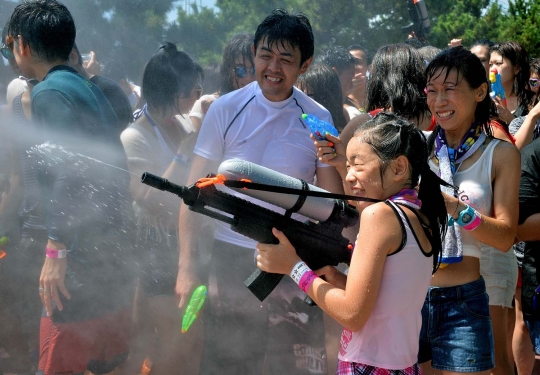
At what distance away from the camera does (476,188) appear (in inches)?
103

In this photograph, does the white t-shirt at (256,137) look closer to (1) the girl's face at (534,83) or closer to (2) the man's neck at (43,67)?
(2) the man's neck at (43,67)

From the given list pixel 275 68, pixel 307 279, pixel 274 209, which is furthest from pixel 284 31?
pixel 307 279

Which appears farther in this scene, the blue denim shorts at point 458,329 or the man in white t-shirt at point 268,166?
the man in white t-shirt at point 268,166

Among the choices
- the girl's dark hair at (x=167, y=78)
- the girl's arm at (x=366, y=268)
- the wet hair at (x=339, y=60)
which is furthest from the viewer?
the wet hair at (x=339, y=60)

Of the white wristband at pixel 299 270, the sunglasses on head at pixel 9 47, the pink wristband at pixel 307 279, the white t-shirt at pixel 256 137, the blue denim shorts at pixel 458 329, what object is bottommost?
the blue denim shorts at pixel 458 329

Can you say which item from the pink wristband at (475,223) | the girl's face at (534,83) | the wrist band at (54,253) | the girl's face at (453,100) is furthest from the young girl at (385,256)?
the girl's face at (534,83)

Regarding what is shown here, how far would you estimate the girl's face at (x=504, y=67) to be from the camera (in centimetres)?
470

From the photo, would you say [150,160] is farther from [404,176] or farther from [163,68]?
[404,176]

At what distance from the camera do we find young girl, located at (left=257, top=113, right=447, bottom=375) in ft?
6.74

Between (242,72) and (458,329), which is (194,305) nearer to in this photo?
(458,329)

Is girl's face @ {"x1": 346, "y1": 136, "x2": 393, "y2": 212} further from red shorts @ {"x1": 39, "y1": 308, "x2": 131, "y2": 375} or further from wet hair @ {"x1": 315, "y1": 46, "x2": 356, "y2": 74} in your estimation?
wet hair @ {"x1": 315, "y1": 46, "x2": 356, "y2": 74}

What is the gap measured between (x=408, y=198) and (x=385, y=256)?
0.79 feet

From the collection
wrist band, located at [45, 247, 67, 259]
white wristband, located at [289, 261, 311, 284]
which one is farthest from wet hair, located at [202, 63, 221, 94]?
white wristband, located at [289, 261, 311, 284]

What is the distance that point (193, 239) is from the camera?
3031 millimetres
